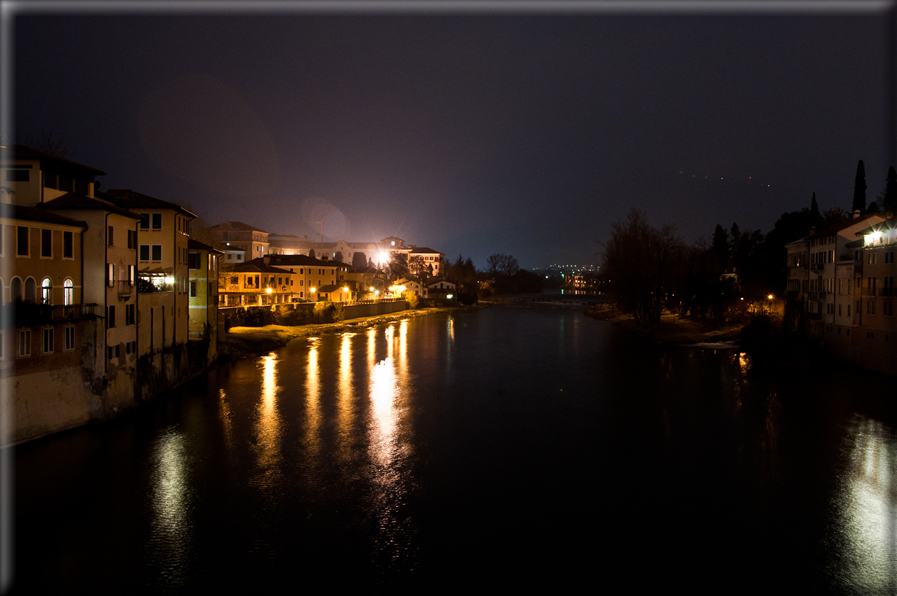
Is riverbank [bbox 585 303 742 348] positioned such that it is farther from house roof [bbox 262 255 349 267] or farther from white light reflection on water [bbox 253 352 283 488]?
house roof [bbox 262 255 349 267]

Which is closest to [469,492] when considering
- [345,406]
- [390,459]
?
[390,459]

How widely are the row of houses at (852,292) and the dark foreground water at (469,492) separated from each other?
187 centimetres

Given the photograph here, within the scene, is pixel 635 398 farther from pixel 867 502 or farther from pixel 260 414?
pixel 260 414

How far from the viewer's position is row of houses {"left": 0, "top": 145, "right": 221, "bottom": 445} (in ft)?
30.8

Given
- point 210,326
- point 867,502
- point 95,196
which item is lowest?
point 867,502

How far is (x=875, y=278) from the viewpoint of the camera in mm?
16953

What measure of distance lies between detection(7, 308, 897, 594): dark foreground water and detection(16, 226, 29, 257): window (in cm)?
364

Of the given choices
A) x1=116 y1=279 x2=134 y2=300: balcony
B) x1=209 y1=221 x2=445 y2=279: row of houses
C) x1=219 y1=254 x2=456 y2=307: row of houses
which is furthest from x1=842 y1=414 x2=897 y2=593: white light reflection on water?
x1=209 y1=221 x2=445 y2=279: row of houses

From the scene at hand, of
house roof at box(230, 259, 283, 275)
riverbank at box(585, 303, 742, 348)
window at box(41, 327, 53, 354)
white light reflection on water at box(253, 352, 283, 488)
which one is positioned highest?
house roof at box(230, 259, 283, 275)

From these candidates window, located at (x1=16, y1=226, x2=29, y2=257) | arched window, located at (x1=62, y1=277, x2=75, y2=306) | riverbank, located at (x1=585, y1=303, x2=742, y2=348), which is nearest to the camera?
window, located at (x1=16, y1=226, x2=29, y2=257)

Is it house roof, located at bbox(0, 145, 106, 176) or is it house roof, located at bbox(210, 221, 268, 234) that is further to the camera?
house roof, located at bbox(210, 221, 268, 234)

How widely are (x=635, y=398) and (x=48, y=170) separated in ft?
51.3

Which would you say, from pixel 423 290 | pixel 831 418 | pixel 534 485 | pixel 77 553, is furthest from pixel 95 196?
pixel 423 290

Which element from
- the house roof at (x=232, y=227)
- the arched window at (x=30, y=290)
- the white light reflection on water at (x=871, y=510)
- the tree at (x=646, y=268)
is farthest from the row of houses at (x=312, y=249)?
the white light reflection on water at (x=871, y=510)
